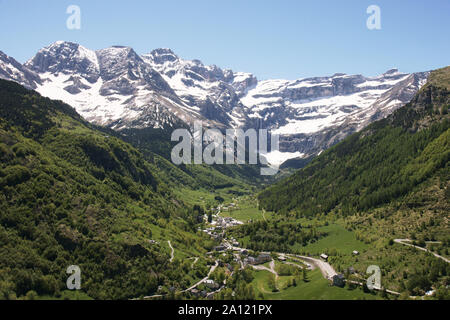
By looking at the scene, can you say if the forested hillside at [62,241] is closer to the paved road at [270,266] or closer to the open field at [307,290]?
the open field at [307,290]

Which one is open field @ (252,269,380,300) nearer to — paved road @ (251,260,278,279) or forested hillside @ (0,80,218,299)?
paved road @ (251,260,278,279)

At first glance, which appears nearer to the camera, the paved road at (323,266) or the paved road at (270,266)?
the paved road at (323,266)

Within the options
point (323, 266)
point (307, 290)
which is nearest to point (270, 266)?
point (323, 266)

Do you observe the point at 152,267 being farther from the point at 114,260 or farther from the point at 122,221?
the point at 122,221

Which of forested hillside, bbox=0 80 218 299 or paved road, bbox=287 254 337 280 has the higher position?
forested hillside, bbox=0 80 218 299

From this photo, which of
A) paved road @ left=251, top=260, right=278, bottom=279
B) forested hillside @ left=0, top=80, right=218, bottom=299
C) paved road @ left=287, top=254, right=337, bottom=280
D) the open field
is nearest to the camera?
the open field

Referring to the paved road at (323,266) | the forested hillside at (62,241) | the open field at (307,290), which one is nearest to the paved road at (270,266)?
the open field at (307,290)

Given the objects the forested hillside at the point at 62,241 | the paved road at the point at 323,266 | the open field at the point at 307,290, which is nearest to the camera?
the open field at the point at 307,290

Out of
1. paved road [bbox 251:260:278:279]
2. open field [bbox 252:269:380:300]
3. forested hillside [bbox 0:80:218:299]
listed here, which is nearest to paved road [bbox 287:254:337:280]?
open field [bbox 252:269:380:300]

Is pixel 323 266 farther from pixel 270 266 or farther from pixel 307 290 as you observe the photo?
pixel 307 290
